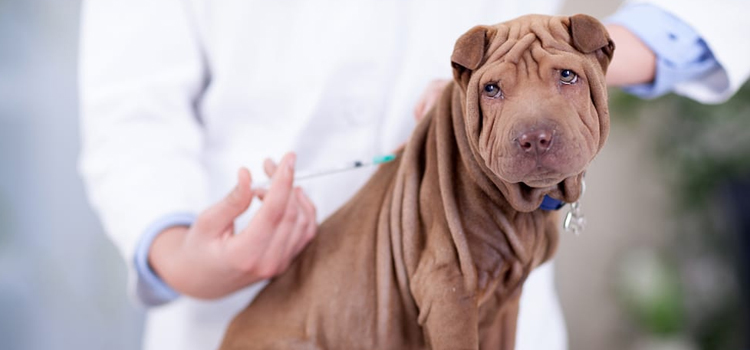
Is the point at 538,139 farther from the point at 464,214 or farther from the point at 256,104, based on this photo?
the point at 256,104

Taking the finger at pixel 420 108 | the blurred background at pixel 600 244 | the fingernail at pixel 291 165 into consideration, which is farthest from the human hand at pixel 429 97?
the blurred background at pixel 600 244

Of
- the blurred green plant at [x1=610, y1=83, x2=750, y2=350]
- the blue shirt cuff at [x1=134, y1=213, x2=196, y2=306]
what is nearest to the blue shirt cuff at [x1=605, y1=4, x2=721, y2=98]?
the blue shirt cuff at [x1=134, y1=213, x2=196, y2=306]

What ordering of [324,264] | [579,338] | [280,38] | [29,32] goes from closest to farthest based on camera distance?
1. [324,264]
2. [280,38]
3. [579,338]
4. [29,32]

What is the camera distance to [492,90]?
1.43 feet

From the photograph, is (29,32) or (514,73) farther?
(29,32)

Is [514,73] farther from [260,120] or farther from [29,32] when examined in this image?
[29,32]

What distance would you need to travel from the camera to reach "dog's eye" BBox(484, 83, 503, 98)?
433 mm

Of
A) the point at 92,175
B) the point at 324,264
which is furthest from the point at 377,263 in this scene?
the point at 92,175

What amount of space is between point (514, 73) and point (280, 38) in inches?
16.9

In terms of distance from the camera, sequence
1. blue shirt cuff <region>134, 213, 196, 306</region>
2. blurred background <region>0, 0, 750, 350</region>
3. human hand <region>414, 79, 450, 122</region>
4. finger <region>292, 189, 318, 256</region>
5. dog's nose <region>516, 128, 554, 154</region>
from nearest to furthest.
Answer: dog's nose <region>516, 128, 554, 154</region>
human hand <region>414, 79, 450, 122</region>
finger <region>292, 189, 318, 256</region>
blue shirt cuff <region>134, 213, 196, 306</region>
blurred background <region>0, 0, 750, 350</region>

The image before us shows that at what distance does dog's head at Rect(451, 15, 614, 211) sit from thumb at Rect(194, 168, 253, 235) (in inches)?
13.1

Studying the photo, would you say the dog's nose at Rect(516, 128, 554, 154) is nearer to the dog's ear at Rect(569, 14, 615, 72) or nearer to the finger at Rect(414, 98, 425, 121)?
the dog's ear at Rect(569, 14, 615, 72)

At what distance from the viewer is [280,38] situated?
0.80m

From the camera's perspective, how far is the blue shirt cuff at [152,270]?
0.85m
